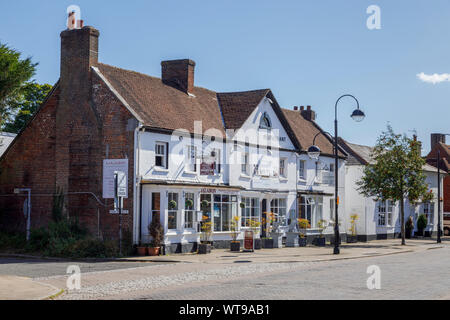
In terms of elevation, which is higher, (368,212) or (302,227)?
(368,212)

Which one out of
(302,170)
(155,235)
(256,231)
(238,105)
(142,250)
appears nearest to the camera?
(142,250)

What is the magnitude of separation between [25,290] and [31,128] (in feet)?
58.9

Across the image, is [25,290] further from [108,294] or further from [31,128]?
[31,128]

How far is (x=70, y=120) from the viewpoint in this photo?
2911cm

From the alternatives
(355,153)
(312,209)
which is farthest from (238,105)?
(355,153)

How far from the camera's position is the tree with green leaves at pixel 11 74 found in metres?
31.1

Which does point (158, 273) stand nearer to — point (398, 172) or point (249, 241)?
point (249, 241)

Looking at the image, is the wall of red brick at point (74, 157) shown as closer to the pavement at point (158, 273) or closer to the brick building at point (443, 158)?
the pavement at point (158, 273)

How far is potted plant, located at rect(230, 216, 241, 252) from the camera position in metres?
29.7

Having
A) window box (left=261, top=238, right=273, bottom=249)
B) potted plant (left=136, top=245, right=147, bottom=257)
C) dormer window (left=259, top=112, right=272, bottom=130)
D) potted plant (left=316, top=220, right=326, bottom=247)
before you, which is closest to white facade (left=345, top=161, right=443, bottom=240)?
potted plant (left=316, top=220, right=326, bottom=247)

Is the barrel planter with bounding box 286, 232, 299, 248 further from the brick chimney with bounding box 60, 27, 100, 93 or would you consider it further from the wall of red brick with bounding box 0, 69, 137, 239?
the brick chimney with bounding box 60, 27, 100, 93

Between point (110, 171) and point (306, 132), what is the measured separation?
1876cm

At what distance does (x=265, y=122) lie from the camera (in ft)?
118
